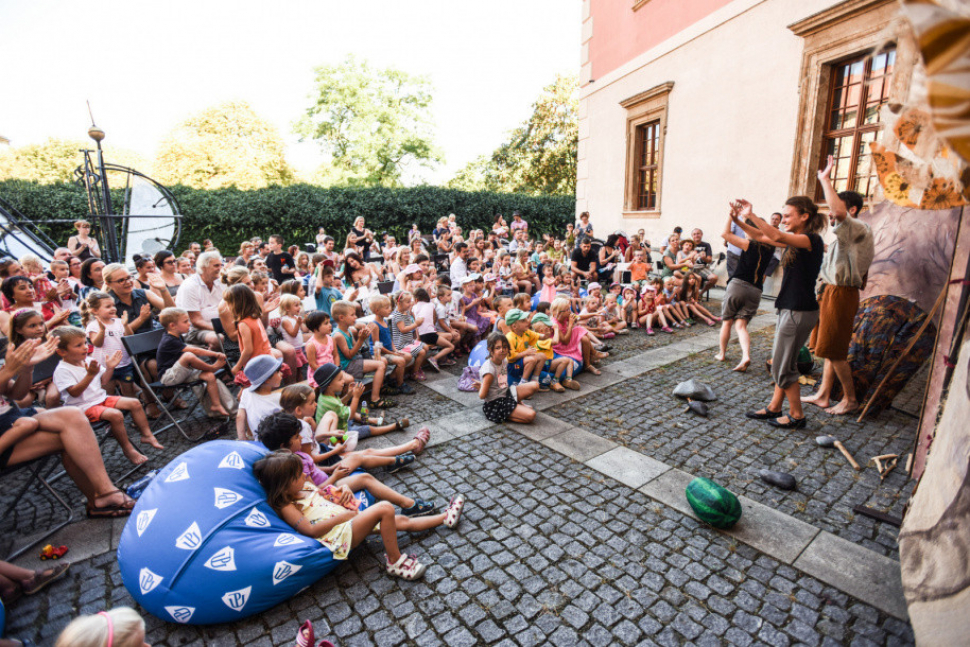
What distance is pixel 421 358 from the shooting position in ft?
20.4

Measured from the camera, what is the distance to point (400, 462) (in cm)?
393

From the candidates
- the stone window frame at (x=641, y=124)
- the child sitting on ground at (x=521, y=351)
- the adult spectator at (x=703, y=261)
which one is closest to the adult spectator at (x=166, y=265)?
the child sitting on ground at (x=521, y=351)

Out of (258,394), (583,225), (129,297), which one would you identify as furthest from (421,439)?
(583,225)

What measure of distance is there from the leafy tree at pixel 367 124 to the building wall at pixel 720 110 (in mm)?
22773

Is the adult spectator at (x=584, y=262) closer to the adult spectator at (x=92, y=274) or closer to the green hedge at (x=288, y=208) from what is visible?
the adult spectator at (x=92, y=274)

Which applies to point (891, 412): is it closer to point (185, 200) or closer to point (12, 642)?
point (12, 642)

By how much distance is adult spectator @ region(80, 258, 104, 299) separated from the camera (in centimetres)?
562

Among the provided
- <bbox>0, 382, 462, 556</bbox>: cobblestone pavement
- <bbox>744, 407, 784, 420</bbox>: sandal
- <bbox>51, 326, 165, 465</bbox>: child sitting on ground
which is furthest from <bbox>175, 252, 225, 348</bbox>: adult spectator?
<bbox>744, 407, 784, 420</bbox>: sandal

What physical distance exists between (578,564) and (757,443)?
229 cm

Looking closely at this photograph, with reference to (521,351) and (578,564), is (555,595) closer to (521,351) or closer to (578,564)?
(578,564)

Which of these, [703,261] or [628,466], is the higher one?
[703,261]

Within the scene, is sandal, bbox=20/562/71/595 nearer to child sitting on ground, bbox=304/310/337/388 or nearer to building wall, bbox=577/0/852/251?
child sitting on ground, bbox=304/310/337/388

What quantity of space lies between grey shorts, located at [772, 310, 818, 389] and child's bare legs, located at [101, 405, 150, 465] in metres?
5.60

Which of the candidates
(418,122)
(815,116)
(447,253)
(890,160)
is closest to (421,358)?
(890,160)
